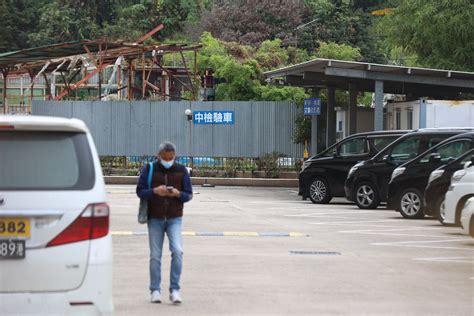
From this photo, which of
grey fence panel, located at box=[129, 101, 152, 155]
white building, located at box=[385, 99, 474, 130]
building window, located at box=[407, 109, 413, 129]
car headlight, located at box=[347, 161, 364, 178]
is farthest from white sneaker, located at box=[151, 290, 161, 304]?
grey fence panel, located at box=[129, 101, 152, 155]

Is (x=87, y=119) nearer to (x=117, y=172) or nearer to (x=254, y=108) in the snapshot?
(x=117, y=172)

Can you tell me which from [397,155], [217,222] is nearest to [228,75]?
[397,155]

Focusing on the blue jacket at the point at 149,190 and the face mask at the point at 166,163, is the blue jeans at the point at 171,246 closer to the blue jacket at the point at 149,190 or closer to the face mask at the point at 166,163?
the blue jacket at the point at 149,190

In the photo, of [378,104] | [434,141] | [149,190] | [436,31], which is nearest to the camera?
[149,190]

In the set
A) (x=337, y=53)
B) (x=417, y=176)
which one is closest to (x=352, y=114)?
(x=417, y=176)

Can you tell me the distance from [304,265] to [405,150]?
31.8ft

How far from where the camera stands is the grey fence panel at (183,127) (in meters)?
35.8

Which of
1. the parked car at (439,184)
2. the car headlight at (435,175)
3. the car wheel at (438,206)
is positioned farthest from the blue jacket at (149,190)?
the car wheel at (438,206)

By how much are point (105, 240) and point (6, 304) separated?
86 centimetres

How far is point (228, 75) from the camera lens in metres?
45.4

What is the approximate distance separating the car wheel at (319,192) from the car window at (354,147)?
96 cm

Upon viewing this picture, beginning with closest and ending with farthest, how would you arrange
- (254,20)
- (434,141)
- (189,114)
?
(434,141), (189,114), (254,20)

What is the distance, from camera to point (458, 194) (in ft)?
52.4

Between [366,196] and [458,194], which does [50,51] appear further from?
[458,194]
